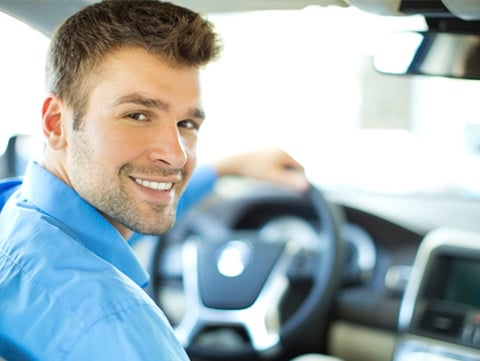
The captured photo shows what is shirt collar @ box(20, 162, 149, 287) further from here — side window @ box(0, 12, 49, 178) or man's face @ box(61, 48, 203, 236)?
side window @ box(0, 12, 49, 178)

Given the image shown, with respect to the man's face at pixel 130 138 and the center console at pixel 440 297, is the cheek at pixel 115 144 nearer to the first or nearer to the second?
the man's face at pixel 130 138

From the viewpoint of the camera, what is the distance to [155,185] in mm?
1409

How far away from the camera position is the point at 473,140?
9.38ft

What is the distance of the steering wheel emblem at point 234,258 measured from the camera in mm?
2691

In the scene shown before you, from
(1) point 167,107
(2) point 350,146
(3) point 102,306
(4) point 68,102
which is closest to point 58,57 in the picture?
(4) point 68,102

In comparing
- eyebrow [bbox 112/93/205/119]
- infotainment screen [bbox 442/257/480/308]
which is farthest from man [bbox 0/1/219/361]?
infotainment screen [bbox 442/257/480/308]

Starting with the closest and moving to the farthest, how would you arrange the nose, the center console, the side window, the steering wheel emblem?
the nose, the side window, the center console, the steering wheel emblem

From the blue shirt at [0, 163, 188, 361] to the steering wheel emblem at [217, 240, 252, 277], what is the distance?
4.78 ft

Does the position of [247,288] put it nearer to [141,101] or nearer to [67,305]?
[141,101]

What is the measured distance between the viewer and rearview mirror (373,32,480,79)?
5.18ft

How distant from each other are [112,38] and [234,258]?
1523 mm

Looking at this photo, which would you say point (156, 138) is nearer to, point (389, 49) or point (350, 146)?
point (389, 49)

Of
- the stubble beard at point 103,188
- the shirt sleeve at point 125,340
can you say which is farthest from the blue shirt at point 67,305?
the stubble beard at point 103,188

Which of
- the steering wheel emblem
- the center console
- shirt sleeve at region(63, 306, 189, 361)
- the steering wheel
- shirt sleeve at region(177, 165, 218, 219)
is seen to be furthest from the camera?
the steering wheel emblem
